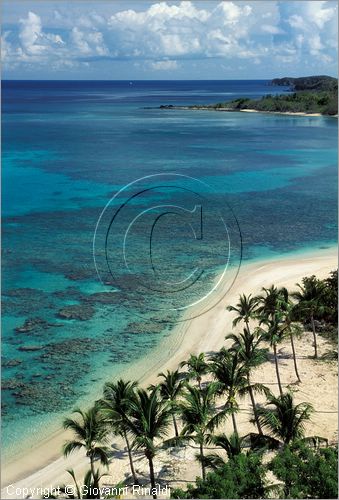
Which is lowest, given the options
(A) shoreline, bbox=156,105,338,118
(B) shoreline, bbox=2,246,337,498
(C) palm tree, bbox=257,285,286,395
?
(B) shoreline, bbox=2,246,337,498

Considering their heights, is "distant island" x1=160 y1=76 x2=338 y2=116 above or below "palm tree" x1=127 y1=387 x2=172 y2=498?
above

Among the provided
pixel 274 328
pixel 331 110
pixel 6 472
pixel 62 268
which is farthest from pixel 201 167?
pixel 331 110

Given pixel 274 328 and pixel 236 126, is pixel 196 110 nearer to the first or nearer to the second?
pixel 236 126

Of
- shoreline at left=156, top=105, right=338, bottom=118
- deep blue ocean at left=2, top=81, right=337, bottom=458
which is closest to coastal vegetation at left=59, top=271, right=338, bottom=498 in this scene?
deep blue ocean at left=2, top=81, right=337, bottom=458

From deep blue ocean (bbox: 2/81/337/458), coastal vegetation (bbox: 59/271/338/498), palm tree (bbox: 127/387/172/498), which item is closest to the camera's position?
coastal vegetation (bbox: 59/271/338/498)

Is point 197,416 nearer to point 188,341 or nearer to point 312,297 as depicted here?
point 312,297

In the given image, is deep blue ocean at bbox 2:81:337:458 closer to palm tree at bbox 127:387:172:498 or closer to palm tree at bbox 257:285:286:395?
palm tree at bbox 257:285:286:395

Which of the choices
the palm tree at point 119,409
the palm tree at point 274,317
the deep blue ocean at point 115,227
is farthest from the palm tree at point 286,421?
the deep blue ocean at point 115,227
